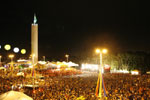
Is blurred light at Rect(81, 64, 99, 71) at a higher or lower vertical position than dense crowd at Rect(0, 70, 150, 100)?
higher

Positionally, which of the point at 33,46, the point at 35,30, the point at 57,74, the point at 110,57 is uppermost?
the point at 35,30

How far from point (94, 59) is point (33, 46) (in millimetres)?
18513

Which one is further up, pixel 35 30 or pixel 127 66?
pixel 35 30

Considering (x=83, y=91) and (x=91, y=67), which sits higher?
(x=91, y=67)

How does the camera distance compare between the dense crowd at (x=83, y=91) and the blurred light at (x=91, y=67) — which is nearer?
the dense crowd at (x=83, y=91)

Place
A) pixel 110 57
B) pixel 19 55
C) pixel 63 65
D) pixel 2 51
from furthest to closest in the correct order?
pixel 19 55 < pixel 2 51 < pixel 110 57 < pixel 63 65

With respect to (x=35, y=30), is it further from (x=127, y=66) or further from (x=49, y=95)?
(x=49, y=95)

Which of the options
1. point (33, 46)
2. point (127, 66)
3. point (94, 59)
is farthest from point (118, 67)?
point (33, 46)

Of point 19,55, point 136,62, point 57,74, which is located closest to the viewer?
point 57,74

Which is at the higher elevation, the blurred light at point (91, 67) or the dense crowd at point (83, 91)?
the blurred light at point (91, 67)

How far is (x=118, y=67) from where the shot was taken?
4319 centimetres

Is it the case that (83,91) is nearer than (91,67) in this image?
Yes

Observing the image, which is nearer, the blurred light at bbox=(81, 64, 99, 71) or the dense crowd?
the dense crowd

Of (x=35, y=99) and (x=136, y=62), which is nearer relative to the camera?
(x=35, y=99)
